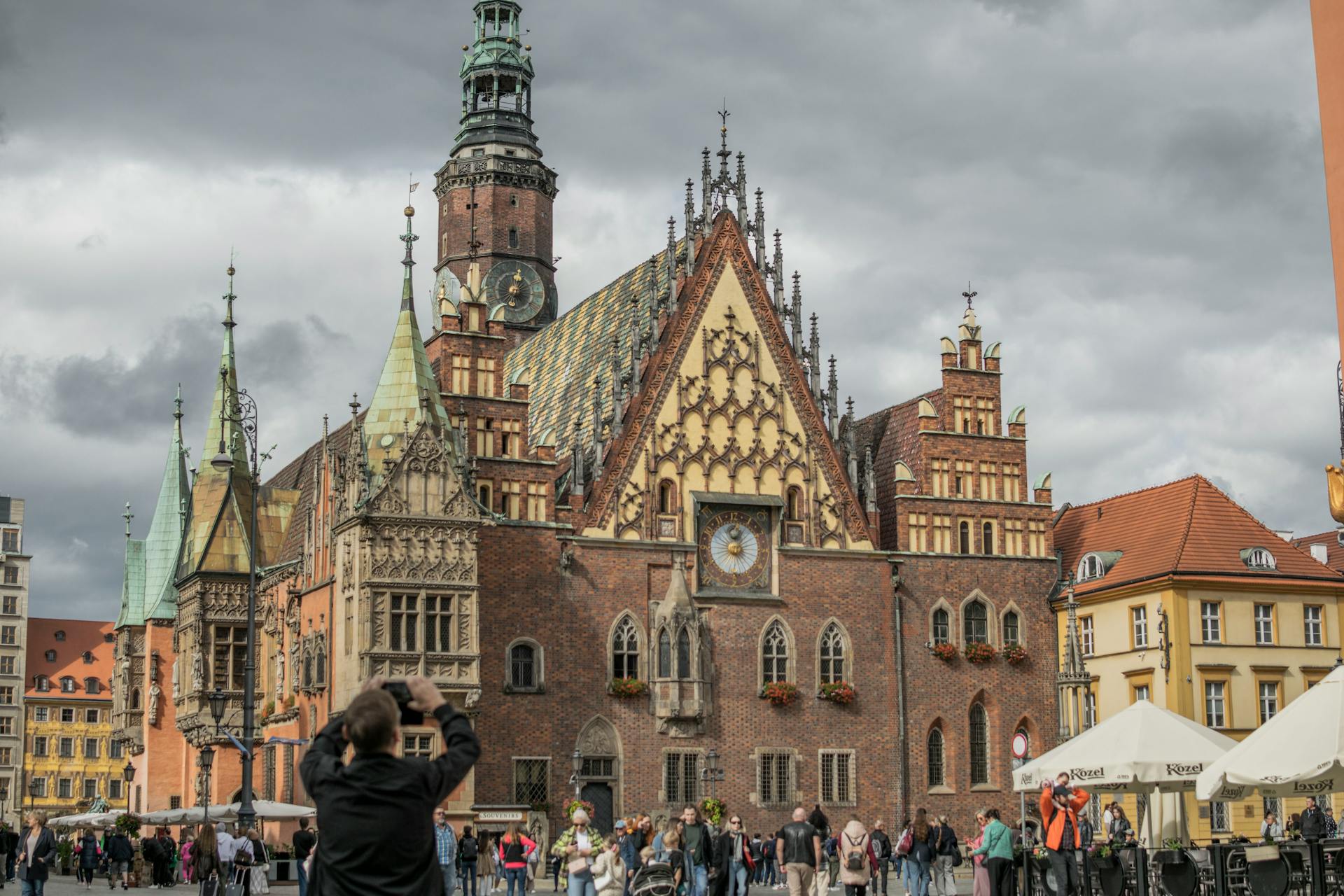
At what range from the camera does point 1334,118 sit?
22.6 metres

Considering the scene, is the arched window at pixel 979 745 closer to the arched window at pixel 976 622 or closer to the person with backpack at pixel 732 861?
the arched window at pixel 976 622

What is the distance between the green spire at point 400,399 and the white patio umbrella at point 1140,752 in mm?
25199

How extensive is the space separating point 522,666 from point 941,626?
42.6 ft

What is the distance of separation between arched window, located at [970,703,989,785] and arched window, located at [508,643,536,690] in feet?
44.4

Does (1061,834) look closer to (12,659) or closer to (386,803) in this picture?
(386,803)

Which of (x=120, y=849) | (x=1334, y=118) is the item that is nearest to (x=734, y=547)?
(x=120, y=849)

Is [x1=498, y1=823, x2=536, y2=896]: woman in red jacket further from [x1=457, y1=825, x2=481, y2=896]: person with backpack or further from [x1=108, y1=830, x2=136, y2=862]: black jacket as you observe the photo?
[x1=108, y1=830, x2=136, y2=862]: black jacket

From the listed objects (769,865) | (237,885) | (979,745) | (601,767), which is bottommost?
(769,865)

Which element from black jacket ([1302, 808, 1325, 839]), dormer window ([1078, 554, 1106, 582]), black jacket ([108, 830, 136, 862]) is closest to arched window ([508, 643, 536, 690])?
black jacket ([108, 830, 136, 862])

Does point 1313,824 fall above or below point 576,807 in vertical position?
below

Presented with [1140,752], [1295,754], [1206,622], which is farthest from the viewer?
[1206,622]

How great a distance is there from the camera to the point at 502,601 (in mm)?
48469

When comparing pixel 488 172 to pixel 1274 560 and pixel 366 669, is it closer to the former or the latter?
pixel 366 669

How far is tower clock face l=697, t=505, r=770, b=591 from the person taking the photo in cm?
5134
